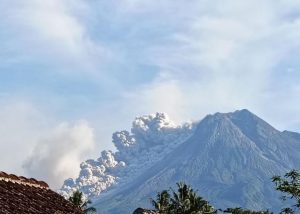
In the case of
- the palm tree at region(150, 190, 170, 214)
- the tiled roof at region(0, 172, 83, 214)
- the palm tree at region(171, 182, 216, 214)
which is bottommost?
the tiled roof at region(0, 172, 83, 214)

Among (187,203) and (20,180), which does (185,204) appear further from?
(20,180)

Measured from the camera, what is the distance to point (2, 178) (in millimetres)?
22391

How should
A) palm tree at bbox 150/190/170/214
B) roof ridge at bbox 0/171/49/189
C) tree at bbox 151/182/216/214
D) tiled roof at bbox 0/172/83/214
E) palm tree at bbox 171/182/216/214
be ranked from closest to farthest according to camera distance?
tiled roof at bbox 0/172/83/214
roof ridge at bbox 0/171/49/189
palm tree at bbox 171/182/216/214
tree at bbox 151/182/216/214
palm tree at bbox 150/190/170/214

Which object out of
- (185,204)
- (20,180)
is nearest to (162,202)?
(185,204)

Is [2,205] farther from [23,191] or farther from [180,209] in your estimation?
[180,209]

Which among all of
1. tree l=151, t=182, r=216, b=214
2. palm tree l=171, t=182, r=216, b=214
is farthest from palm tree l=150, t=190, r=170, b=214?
palm tree l=171, t=182, r=216, b=214

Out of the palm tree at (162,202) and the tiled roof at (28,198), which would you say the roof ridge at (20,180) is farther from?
the palm tree at (162,202)

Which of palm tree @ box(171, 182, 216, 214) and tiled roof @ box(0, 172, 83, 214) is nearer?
tiled roof @ box(0, 172, 83, 214)

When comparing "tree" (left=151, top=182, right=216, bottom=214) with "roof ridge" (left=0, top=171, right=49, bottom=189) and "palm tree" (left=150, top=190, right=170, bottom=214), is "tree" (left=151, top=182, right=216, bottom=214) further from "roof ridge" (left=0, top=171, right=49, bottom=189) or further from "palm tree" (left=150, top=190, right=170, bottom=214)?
"roof ridge" (left=0, top=171, right=49, bottom=189)

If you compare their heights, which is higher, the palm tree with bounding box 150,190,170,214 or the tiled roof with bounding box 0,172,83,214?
the palm tree with bounding box 150,190,170,214

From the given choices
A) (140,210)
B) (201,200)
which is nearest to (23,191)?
(140,210)

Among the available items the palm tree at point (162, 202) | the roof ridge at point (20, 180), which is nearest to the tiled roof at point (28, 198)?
the roof ridge at point (20, 180)

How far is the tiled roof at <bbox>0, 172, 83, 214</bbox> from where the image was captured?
19.4 metres

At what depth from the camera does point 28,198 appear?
21.7m
